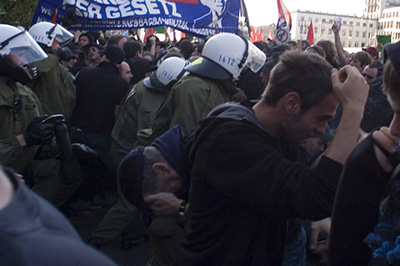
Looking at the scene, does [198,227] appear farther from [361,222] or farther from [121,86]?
[121,86]

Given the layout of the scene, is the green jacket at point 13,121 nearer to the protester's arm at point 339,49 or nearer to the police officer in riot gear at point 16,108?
the police officer in riot gear at point 16,108

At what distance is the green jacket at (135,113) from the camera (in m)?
4.72

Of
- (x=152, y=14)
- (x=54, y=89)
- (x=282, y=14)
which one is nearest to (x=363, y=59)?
(x=152, y=14)

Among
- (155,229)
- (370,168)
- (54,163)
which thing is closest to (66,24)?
(54,163)

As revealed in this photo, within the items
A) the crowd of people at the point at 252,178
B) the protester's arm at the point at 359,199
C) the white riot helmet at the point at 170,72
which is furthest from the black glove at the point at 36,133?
the protester's arm at the point at 359,199

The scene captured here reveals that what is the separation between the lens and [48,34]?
6.12m

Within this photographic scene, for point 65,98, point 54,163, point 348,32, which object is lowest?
point 348,32

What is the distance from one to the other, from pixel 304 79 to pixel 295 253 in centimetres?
93

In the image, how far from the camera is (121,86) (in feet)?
17.7

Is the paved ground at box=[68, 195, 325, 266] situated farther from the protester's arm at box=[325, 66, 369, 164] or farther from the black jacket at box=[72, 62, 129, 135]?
the protester's arm at box=[325, 66, 369, 164]

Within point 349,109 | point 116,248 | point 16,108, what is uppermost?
point 349,109

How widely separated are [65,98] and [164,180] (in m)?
3.25

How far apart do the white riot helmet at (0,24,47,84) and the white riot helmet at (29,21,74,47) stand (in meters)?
1.85

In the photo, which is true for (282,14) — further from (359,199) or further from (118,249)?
(359,199)
